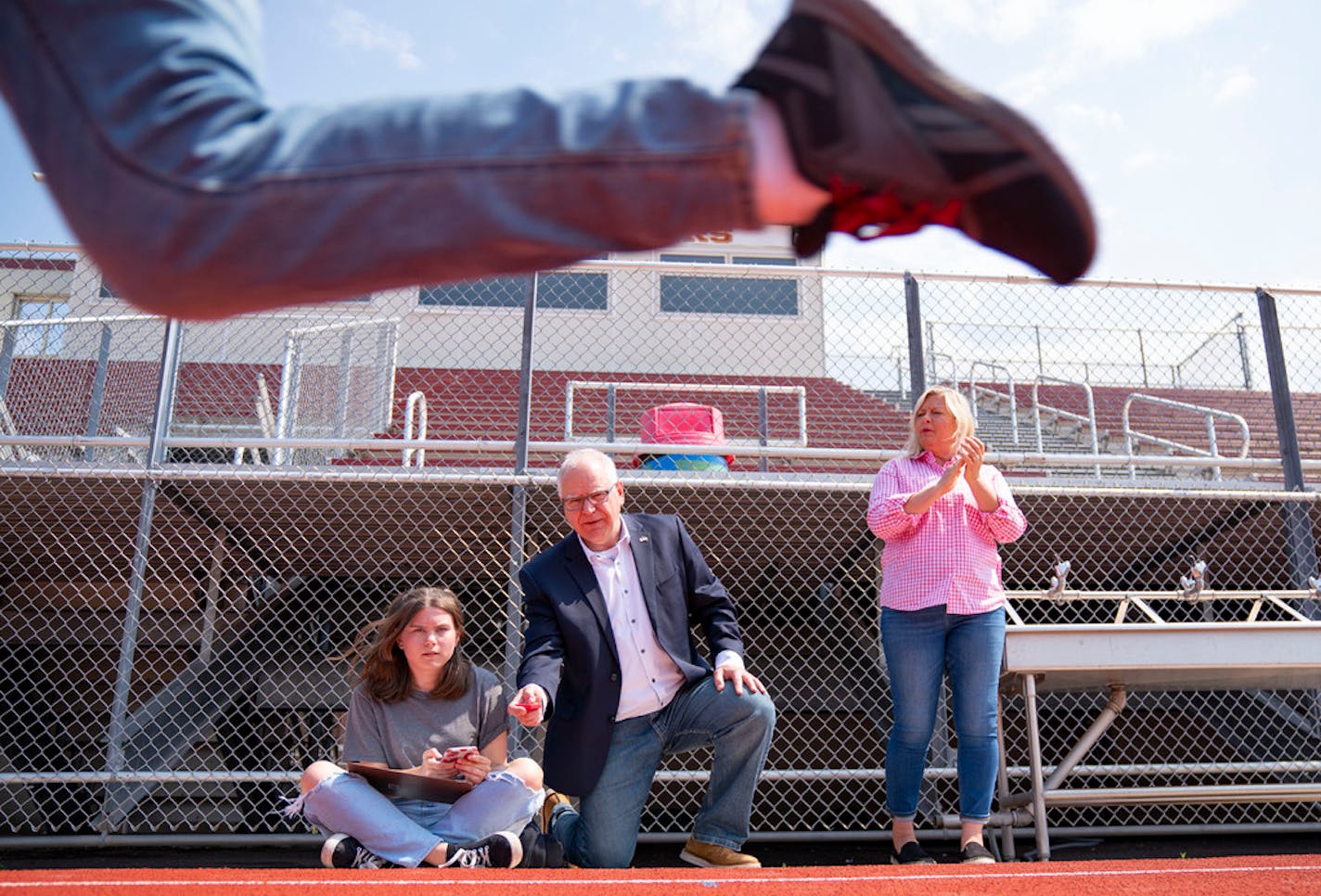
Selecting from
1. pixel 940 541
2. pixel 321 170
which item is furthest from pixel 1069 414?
pixel 321 170

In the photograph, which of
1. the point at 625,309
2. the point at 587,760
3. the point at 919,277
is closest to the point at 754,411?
the point at 625,309

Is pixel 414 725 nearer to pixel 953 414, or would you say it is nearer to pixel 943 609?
pixel 943 609

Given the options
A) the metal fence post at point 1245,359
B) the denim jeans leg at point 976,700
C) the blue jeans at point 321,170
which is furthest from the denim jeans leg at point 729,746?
the metal fence post at point 1245,359

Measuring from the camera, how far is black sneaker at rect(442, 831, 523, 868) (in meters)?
3.01

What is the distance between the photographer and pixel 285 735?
253 inches

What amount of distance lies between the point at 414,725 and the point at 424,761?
0.69ft

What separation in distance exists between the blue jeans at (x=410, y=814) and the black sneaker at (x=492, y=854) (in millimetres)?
47

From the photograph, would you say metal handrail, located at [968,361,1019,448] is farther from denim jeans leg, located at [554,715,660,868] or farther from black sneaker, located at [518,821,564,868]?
black sneaker, located at [518,821,564,868]

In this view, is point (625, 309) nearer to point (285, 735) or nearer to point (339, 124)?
point (285, 735)

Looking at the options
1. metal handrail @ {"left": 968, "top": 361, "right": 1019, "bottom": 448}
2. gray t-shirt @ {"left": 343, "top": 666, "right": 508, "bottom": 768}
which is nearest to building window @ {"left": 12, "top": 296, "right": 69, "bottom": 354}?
gray t-shirt @ {"left": 343, "top": 666, "right": 508, "bottom": 768}

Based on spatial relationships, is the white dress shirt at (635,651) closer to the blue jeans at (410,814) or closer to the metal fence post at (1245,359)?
the blue jeans at (410,814)

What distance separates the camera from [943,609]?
3.46 m

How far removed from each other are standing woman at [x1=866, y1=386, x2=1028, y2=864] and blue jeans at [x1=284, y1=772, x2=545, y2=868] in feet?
4.18

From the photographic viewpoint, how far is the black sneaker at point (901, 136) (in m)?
1.06
